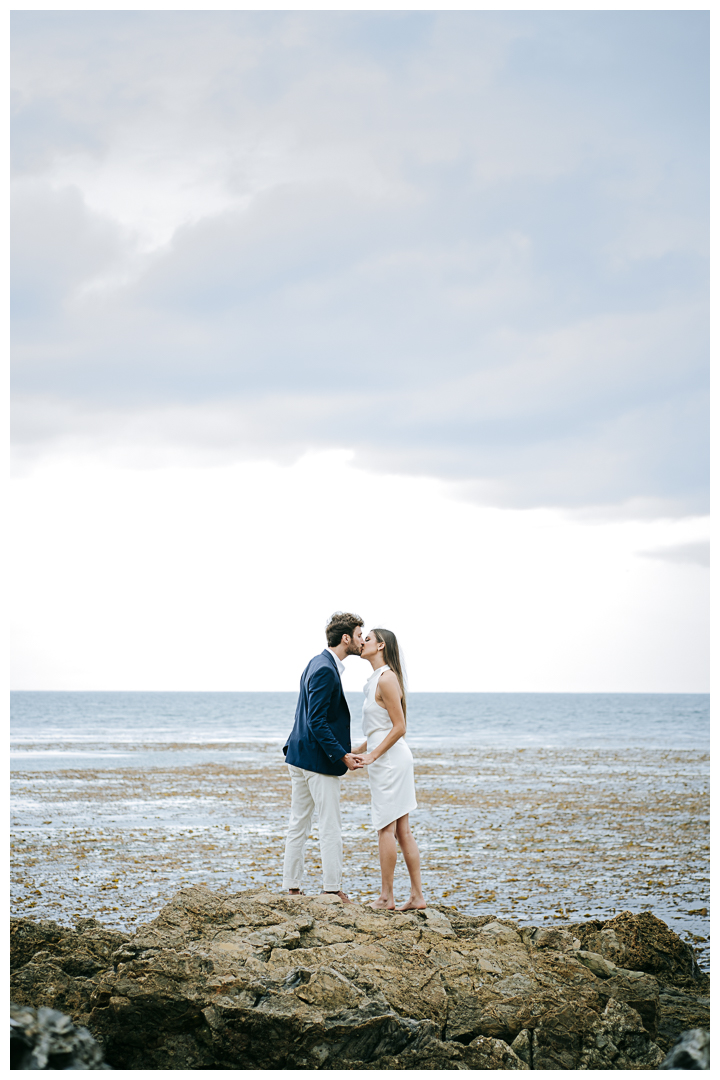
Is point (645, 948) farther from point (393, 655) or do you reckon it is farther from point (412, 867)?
point (393, 655)

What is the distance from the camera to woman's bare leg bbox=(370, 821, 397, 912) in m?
6.82

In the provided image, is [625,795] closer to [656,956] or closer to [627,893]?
[627,893]

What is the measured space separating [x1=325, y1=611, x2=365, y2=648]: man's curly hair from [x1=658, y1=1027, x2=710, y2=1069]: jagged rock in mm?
3988

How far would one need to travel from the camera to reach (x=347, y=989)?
15.7 feet

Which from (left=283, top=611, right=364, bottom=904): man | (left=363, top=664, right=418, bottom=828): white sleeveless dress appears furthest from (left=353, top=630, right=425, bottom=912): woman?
(left=283, top=611, right=364, bottom=904): man

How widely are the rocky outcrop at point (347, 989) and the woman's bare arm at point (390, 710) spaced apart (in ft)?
3.93

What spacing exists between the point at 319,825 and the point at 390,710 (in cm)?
107

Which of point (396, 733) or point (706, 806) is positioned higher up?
point (396, 733)

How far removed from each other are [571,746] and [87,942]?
37415 millimetres

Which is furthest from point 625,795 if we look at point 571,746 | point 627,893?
point 571,746

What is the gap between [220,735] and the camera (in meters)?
47.5

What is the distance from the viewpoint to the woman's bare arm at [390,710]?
6902mm

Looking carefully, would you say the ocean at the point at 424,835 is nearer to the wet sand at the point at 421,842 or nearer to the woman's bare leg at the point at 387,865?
the wet sand at the point at 421,842

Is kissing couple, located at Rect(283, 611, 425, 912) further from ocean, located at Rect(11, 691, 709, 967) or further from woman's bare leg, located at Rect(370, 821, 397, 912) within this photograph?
ocean, located at Rect(11, 691, 709, 967)
